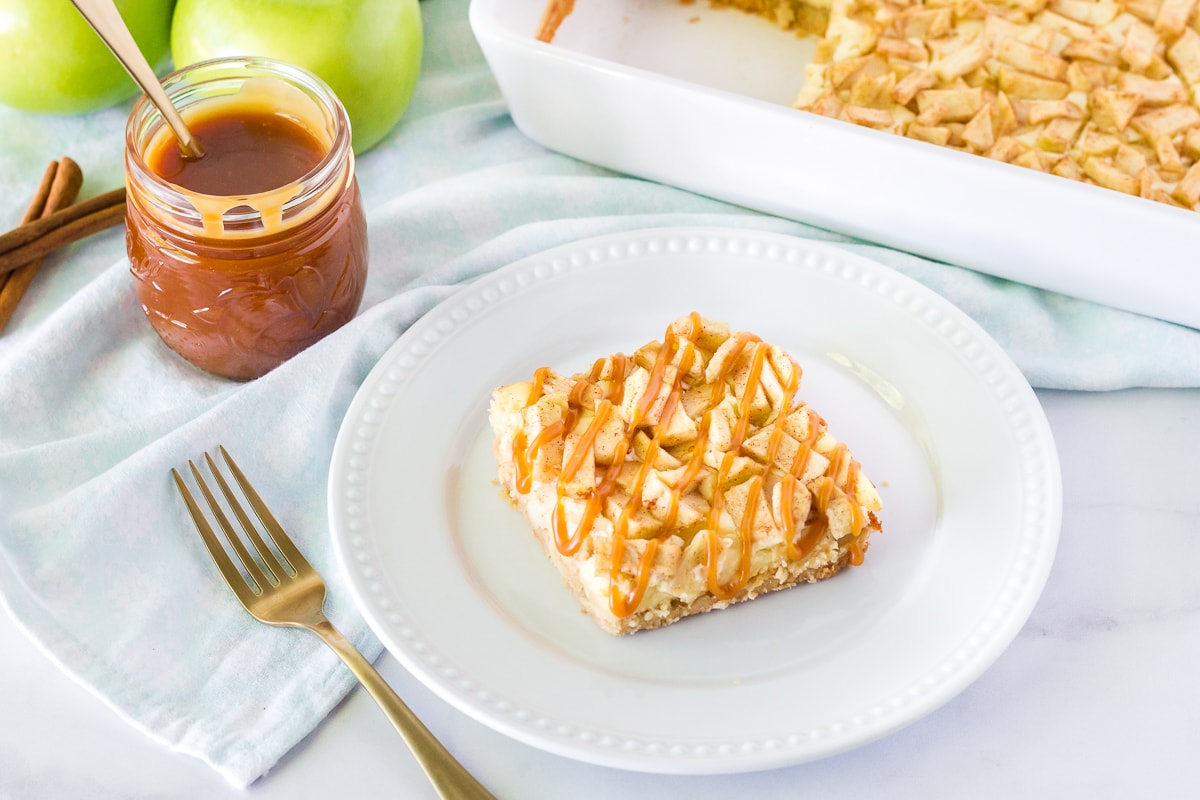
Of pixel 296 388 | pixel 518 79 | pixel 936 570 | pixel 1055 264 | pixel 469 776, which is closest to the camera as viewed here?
pixel 469 776

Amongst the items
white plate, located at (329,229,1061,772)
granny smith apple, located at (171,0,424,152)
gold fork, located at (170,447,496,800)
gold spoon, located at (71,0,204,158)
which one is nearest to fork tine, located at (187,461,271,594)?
gold fork, located at (170,447,496,800)

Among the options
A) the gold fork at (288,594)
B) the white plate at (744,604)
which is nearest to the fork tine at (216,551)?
the gold fork at (288,594)

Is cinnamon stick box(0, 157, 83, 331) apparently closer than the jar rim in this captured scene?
No

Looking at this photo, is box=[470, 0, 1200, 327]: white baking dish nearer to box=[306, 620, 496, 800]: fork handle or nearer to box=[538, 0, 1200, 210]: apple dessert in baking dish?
box=[538, 0, 1200, 210]: apple dessert in baking dish

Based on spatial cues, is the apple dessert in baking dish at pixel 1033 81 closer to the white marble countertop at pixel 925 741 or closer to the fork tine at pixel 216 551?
the white marble countertop at pixel 925 741

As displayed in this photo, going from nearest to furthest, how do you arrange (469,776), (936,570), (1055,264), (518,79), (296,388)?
(469,776)
(936,570)
(296,388)
(1055,264)
(518,79)

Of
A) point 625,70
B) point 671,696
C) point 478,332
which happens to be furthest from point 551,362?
point 671,696

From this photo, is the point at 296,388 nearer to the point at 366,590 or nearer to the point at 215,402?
the point at 215,402
